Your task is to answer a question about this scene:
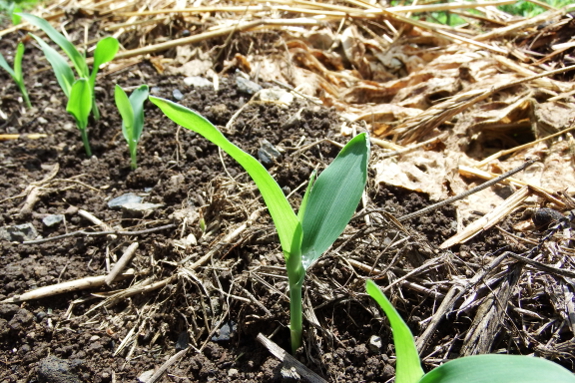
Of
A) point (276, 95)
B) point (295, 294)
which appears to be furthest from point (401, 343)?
point (276, 95)

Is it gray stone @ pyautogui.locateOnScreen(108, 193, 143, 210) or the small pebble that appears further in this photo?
gray stone @ pyautogui.locateOnScreen(108, 193, 143, 210)

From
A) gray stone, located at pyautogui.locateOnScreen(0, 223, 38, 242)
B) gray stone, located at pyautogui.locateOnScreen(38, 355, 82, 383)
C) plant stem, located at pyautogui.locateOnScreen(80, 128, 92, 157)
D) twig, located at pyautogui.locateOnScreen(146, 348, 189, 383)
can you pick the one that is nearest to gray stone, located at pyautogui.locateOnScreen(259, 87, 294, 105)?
plant stem, located at pyautogui.locateOnScreen(80, 128, 92, 157)

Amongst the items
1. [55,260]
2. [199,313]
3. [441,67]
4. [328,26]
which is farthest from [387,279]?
[328,26]

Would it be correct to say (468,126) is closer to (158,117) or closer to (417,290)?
(417,290)

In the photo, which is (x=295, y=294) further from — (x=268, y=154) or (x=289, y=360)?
(x=268, y=154)

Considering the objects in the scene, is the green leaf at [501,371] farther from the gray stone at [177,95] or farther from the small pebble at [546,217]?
the gray stone at [177,95]

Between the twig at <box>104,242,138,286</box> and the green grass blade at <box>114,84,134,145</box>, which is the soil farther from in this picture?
the green grass blade at <box>114,84,134,145</box>
